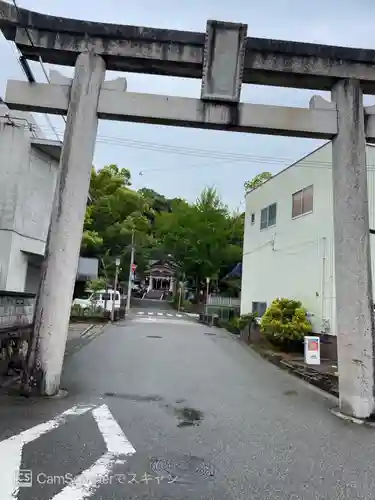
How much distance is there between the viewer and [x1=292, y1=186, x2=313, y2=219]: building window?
50.1 ft

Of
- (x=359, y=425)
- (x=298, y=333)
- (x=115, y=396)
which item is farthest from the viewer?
(x=298, y=333)

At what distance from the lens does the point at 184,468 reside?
3.99 m

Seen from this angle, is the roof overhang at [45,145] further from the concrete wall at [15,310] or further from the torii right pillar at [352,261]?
the torii right pillar at [352,261]

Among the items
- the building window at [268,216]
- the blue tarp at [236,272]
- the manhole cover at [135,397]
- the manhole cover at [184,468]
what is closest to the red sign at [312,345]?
the manhole cover at [135,397]

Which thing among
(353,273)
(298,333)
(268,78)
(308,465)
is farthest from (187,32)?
(298,333)

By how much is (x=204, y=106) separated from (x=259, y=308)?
13467mm

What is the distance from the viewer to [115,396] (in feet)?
23.1

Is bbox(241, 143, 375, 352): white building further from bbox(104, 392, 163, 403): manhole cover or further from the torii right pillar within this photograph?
bbox(104, 392, 163, 403): manhole cover

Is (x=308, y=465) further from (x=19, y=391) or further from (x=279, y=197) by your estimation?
(x=279, y=197)

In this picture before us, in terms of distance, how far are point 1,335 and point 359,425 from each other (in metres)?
5.87

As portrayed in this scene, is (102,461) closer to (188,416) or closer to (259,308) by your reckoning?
(188,416)

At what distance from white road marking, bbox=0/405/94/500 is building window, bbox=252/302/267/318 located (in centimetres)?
1364

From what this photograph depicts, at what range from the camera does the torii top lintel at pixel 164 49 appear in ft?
22.9

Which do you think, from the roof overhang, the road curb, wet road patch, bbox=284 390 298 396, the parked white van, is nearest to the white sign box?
the road curb
